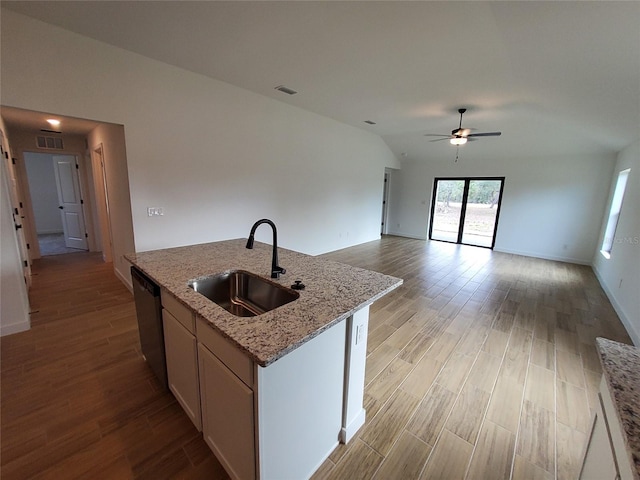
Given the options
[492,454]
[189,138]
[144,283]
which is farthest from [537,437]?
[189,138]

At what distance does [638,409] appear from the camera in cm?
73

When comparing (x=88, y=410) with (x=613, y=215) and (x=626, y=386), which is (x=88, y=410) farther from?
(x=613, y=215)

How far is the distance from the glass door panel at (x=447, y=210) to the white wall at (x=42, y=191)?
35.5 ft

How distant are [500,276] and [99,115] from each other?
634cm

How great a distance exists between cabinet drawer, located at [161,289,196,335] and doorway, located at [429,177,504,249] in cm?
773

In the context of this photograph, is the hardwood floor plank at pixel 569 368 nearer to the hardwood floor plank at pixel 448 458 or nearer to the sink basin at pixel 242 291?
the hardwood floor plank at pixel 448 458

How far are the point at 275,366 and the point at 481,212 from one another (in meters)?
7.84

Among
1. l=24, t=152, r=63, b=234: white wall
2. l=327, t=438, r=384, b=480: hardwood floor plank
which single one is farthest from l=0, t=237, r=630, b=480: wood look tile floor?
l=24, t=152, r=63, b=234: white wall

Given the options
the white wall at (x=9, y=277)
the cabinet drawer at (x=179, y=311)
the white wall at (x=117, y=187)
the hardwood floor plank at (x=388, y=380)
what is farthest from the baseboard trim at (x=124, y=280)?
the hardwood floor plank at (x=388, y=380)

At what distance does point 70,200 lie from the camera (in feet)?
18.7

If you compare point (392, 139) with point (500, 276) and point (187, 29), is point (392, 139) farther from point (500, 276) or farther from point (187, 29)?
point (187, 29)

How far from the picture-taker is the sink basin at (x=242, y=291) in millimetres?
1680

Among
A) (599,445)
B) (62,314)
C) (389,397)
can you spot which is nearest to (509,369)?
(389,397)

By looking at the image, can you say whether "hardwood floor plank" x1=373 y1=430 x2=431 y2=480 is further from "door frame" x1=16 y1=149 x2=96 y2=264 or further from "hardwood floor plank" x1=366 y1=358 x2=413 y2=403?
"door frame" x1=16 y1=149 x2=96 y2=264
